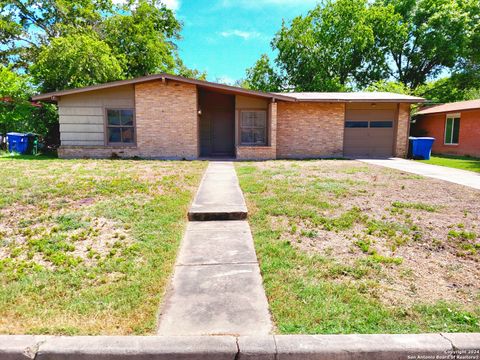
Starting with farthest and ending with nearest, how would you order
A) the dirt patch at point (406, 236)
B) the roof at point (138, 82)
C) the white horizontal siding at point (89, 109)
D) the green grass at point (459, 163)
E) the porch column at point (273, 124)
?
1. the porch column at point (273, 124)
2. the white horizontal siding at point (89, 109)
3. the roof at point (138, 82)
4. the green grass at point (459, 163)
5. the dirt patch at point (406, 236)

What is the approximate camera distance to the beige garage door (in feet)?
51.3

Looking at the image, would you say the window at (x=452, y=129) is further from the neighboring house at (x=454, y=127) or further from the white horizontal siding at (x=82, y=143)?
the white horizontal siding at (x=82, y=143)

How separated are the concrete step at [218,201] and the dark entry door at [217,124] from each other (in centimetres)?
828

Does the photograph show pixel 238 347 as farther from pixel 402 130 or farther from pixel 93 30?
pixel 93 30

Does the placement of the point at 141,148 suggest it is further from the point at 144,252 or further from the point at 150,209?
the point at 144,252

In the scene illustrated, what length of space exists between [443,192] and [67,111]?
1422 cm

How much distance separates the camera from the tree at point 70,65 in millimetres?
16578

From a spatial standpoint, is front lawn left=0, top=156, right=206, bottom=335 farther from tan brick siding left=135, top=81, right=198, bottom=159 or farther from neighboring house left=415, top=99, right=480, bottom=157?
neighboring house left=415, top=99, right=480, bottom=157

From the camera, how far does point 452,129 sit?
1861 cm

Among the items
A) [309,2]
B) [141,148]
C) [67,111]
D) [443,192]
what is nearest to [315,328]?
[443,192]

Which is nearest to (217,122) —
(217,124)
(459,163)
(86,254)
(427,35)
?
(217,124)

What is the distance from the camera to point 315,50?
30094 millimetres

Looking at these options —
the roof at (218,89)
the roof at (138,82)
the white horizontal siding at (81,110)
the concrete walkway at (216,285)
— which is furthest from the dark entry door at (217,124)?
the concrete walkway at (216,285)

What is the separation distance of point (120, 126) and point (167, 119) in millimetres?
2130
